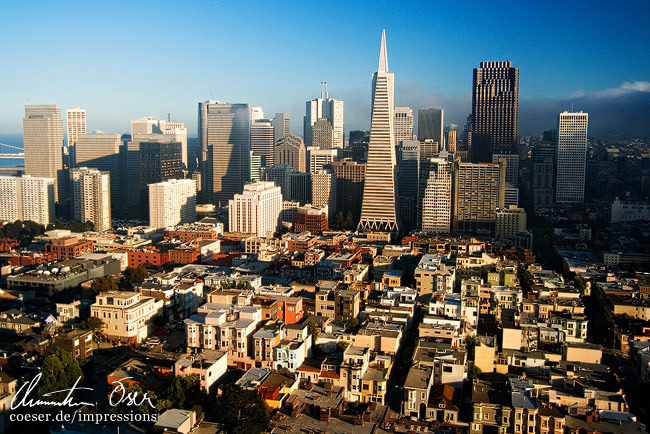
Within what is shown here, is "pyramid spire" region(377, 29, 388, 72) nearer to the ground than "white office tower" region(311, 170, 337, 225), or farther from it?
farther from it

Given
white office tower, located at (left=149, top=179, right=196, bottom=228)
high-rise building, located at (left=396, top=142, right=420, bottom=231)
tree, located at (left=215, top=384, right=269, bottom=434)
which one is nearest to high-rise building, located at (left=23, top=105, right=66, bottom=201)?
white office tower, located at (left=149, top=179, right=196, bottom=228)

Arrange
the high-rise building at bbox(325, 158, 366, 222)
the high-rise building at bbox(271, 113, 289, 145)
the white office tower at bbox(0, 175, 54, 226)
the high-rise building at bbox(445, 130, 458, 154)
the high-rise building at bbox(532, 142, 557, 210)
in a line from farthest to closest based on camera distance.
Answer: the high-rise building at bbox(271, 113, 289, 145) < the high-rise building at bbox(445, 130, 458, 154) < the high-rise building at bbox(532, 142, 557, 210) < the high-rise building at bbox(325, 158, 366, 222) < the white office tower at bbox(0, 175, 54, 226)

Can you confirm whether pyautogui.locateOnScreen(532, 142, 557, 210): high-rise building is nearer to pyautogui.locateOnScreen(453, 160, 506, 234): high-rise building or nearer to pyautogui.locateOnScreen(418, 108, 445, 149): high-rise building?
pyautogui.locateOnScreen(453, 160, 506, 234): high-rise building

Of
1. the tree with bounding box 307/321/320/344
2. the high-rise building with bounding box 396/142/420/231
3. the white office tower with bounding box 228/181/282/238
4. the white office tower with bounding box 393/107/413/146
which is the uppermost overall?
the white office tower with bounding box 393/107/413/146

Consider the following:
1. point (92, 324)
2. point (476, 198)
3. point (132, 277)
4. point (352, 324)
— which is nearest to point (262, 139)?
point (476, 198)

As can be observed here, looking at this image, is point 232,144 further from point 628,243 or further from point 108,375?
point 108,375

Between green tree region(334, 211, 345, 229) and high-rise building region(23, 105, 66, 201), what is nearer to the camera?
green tree region(334, 211, 345, 229)

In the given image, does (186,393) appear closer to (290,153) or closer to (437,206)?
(437,206)
